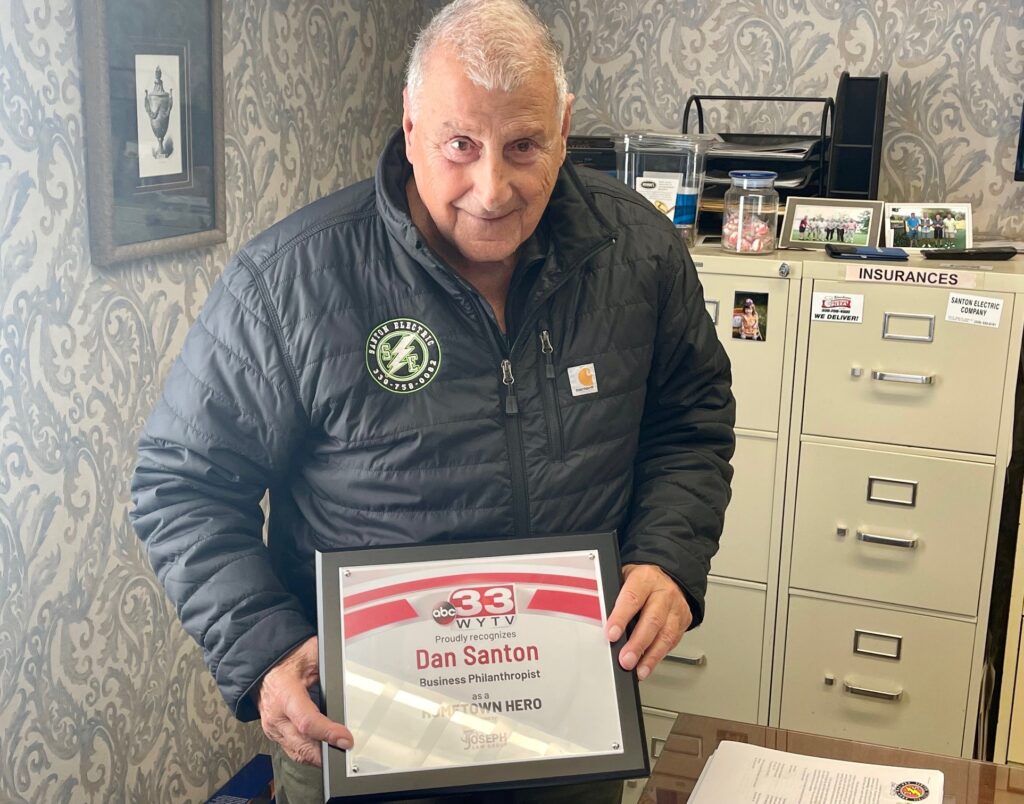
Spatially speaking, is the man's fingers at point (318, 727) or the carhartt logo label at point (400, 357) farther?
the carhartt logo label at point (400, 357)

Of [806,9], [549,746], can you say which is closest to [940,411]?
[806,9]

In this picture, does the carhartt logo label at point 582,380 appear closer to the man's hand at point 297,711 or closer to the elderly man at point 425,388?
the elderly man at point 425,388

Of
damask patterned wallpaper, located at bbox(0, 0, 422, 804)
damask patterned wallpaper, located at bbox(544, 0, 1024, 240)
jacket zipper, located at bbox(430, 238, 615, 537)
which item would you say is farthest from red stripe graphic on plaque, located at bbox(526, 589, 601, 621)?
damask patterned wallpaper, located at bbox(544, 0, 1024, 240)

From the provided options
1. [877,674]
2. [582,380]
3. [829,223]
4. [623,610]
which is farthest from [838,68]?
[623,610]

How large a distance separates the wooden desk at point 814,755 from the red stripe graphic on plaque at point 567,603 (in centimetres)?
22

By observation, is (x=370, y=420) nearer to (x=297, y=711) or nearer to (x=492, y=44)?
(x=297, y=711)

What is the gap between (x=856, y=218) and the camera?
2.54 meters

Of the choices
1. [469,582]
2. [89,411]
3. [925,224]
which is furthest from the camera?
[925,224]

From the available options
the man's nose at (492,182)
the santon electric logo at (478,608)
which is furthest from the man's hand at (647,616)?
the man's nose at (492,182)

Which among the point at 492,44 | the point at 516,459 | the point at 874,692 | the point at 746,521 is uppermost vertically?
the point at 492,44

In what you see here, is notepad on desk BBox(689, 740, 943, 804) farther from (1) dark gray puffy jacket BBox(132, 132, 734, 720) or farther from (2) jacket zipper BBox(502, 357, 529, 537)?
(2) jacket zipper BBox(502, 357, 529, 537)

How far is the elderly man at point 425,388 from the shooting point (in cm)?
124

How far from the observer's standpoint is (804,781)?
4.09 feet

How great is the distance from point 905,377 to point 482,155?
145 cm
